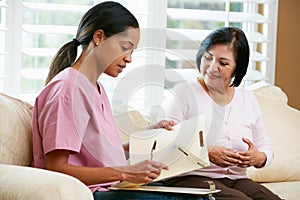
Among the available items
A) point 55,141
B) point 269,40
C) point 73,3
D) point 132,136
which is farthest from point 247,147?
point 269,40

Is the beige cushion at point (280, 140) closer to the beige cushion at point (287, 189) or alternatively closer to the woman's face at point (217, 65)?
the beige cushion at point (287, 189)

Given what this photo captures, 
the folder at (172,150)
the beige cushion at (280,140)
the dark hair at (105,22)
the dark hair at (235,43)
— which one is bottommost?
the beige cushion at (280,140)

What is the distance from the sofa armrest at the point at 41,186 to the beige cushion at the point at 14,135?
0.62 feet

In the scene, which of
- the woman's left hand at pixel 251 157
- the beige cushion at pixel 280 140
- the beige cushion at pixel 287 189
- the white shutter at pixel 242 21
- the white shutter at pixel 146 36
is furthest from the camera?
the white shutter at pixel 242 21

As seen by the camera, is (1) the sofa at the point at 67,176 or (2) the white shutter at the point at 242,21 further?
(2) the white shutter at the point at 242,21

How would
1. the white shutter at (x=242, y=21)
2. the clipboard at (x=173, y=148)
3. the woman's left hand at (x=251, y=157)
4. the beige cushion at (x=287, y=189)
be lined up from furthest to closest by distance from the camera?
the white shutter at (x=242, y=21) → the beige cushion at (x=287, y=189) → the woman's left hand at (x=251, y=157) → the clipboard at (x=173, y=148)

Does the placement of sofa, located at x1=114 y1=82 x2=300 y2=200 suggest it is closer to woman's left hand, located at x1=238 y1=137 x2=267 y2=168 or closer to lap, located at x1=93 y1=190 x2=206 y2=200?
woman's left hand, located at x1=238 y1=137 x2=267 y2=168

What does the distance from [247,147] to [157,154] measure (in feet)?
1.96

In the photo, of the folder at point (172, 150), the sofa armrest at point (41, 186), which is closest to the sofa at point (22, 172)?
the sofa armrest at point (41, 186)

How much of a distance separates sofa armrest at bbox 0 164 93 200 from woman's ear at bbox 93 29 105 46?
451 millimetres

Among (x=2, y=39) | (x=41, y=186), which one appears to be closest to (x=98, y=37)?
(x=41, y=186)

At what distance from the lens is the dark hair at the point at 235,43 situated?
245 cm

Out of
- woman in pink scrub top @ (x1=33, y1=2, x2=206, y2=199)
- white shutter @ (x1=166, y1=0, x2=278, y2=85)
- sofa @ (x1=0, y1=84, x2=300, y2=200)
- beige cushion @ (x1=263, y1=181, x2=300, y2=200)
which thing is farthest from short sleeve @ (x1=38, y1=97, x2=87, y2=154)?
white shutter @ (x1=166, y1=0, x2=278, y2=85)

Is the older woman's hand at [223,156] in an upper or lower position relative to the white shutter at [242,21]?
lower
